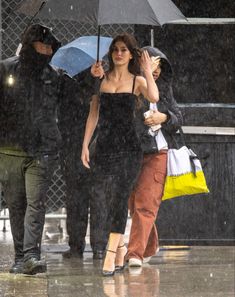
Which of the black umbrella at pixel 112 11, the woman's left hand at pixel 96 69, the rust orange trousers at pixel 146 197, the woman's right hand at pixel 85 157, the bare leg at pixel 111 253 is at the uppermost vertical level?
the black umbrella at pixel 112 11

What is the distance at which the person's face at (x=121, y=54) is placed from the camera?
8398 millimetres

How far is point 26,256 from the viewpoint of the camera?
816 centimetres

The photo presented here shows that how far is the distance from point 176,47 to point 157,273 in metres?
3.71

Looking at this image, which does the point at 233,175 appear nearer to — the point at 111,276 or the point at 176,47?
the point at 176,47

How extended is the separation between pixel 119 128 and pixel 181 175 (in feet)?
2.77

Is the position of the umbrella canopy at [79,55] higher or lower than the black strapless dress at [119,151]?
higher

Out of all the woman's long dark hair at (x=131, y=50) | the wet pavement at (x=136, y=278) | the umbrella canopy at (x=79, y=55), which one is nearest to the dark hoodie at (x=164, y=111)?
the woman's long dark hair at (x=131, y=50)

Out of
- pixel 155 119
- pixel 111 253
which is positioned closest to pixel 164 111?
pixel 155 119

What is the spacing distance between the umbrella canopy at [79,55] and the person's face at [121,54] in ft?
2.33

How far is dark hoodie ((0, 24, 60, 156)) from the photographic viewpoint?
823 cm

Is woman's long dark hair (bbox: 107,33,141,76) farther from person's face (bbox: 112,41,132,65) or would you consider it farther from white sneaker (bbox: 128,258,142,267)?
white sneaker (bbox: 128,258,142,267)

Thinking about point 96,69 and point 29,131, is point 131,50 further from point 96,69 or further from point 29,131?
point 29,131

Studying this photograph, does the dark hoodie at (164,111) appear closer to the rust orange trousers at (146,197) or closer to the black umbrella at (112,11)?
the rust orange trousers at (146,197)

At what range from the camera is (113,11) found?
7895 millimetres
